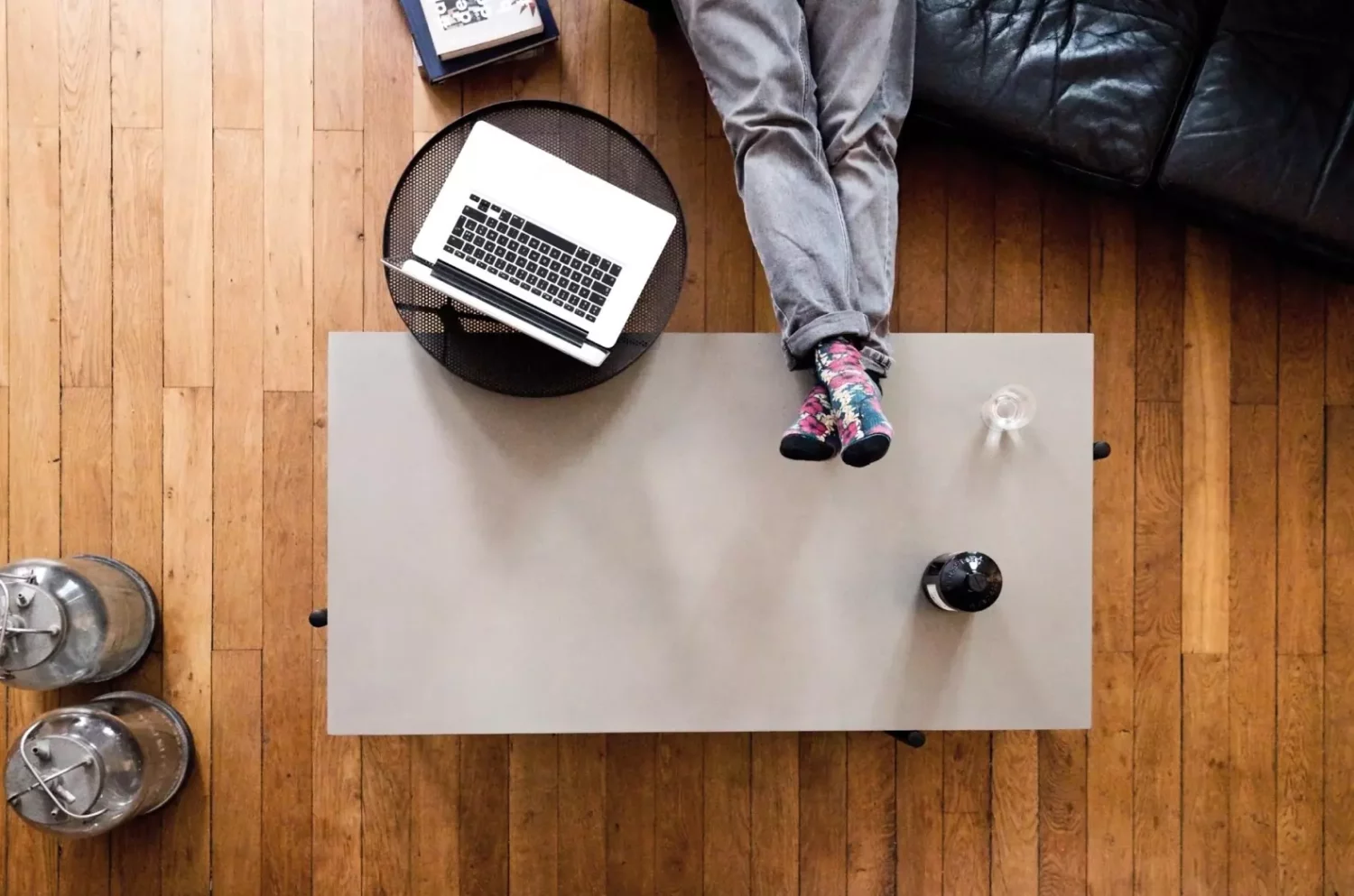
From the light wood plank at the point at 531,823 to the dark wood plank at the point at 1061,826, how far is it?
3.64 feet

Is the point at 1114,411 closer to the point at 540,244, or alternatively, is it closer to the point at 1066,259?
the point at 1066,259

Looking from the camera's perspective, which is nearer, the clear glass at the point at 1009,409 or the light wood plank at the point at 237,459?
the clear glass at the point at 1009,409

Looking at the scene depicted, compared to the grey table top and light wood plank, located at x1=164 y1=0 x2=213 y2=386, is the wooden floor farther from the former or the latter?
the grey table top

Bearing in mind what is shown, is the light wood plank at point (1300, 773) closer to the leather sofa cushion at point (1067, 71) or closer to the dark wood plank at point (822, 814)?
the dark wood plank at point (822, 814)

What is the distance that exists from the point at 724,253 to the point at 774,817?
1282mm

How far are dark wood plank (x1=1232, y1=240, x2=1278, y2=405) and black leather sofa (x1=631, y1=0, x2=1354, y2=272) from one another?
332 mm

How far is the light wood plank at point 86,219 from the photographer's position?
1796mm

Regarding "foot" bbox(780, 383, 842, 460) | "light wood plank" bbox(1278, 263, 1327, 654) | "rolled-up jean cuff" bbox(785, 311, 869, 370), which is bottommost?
"light wood plank" bbox(1278, 263, 1327, 654)

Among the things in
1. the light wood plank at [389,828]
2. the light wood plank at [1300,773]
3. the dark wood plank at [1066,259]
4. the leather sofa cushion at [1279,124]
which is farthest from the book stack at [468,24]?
the light wood plank at [1300,773]

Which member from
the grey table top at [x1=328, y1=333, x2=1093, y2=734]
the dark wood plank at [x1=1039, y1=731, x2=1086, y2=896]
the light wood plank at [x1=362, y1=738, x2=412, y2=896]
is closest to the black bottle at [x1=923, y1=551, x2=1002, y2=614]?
the grey table top at [x1=328, y1=333, x2=1093, y2=734]

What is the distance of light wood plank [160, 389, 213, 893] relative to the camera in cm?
180

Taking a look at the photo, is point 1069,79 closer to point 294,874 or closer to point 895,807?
point 895,807

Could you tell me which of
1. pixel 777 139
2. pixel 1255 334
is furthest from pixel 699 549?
pixel 1255 334

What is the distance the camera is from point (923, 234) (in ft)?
6.04
